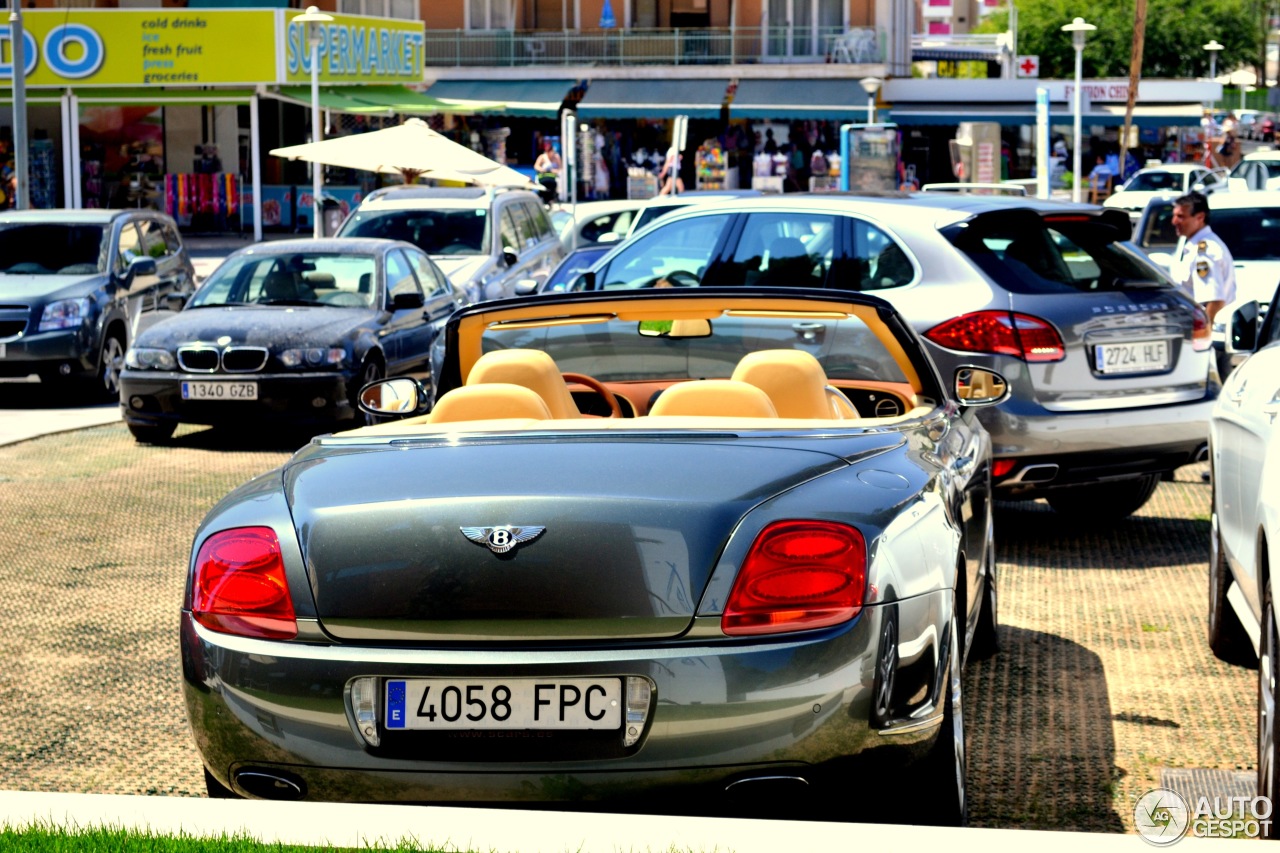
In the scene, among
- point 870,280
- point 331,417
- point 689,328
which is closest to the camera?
point 689,328

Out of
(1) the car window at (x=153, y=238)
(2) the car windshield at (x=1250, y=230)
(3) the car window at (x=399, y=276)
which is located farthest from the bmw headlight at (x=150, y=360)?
(2) the car windshield at (x=1250, y=230)

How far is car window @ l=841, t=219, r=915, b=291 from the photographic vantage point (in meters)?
8.70

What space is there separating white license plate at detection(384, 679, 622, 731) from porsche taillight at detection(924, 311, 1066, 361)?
5074mm

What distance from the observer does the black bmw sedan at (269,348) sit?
1255 centimetres

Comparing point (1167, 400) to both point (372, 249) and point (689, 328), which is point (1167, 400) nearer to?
point (689, 328)

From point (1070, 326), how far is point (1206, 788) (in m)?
3.76

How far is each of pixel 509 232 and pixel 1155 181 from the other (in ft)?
76.4

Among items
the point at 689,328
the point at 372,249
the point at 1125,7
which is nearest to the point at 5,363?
the point at 372,249

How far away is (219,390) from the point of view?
1251 centimetres

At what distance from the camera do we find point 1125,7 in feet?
276

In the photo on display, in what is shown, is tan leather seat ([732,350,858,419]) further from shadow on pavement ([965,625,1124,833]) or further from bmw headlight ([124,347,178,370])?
bmw headlight ([124,347,178,370])

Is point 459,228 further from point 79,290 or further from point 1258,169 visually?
point 1258,169

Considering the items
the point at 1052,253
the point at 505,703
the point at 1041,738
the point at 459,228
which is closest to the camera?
the point at 505,703

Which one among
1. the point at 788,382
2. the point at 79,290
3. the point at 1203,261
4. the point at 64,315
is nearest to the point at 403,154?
the point at 79,290
